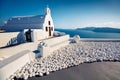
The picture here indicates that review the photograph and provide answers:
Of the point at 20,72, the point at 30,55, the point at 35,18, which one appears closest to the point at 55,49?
the point at 30,55

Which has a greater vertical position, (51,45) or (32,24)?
→ (32,24)

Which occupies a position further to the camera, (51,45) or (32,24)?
(32,24)

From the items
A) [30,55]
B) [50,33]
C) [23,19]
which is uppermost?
[23,19]

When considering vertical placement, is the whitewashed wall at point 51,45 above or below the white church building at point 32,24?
below

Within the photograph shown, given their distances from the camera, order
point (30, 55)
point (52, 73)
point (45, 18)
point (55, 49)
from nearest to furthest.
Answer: point (52, 73) → point (30, 55) → point (55, 49) → point (45, 18)

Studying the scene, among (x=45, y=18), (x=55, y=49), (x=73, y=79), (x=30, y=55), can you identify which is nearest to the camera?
(x=73, y=79)

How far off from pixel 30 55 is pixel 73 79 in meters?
4.73

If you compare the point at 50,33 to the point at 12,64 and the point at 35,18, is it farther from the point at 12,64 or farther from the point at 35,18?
the point at 12,64

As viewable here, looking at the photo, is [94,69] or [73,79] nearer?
[73,79]

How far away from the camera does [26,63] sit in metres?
10.7

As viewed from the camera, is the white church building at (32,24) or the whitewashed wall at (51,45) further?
the white church building at (32,24)

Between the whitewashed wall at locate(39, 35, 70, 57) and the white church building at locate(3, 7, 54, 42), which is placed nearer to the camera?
the whitewashed wall at locate(39, 35, 70, 57)

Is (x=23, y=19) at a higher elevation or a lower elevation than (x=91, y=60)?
higher

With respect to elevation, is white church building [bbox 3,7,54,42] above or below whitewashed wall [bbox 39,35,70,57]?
above
